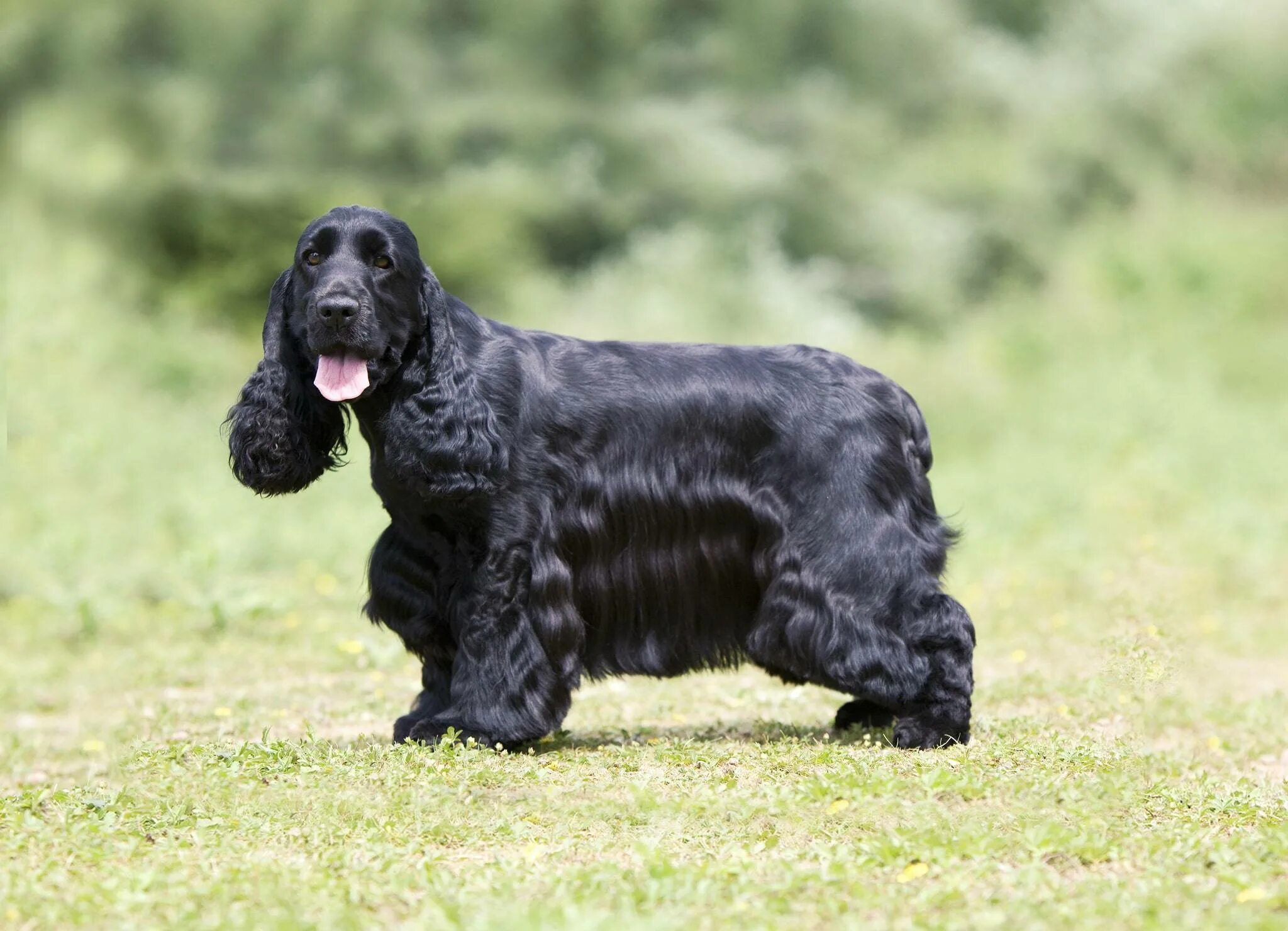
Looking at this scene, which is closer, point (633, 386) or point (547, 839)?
point (547, 839)

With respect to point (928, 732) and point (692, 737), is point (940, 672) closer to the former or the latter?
point (928, 732)

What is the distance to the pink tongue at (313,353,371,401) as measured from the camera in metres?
5.14

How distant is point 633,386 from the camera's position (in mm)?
5695

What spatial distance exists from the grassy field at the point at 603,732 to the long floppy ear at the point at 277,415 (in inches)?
39.1

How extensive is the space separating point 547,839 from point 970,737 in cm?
201

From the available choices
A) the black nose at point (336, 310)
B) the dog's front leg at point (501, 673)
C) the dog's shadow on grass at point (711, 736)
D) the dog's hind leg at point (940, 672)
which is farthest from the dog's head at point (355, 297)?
the dog's hind leg at point (940, 672)

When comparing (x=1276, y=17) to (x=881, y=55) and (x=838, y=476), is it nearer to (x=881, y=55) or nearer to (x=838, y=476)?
Answer: (x=881, y=55)

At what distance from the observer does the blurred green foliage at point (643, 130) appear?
1842 cm

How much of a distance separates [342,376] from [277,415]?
0.44 metres

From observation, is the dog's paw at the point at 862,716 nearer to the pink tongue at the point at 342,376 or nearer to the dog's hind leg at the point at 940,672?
the dog's hind leg at the point at 940,672

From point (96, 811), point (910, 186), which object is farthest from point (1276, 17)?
Result: point (96, 811)

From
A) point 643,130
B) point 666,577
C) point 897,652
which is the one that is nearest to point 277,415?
point 666,577

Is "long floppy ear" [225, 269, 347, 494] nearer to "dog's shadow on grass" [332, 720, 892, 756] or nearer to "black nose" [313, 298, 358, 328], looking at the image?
"black nose" [313, 298, 358, 328]

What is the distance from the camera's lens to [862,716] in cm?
593
